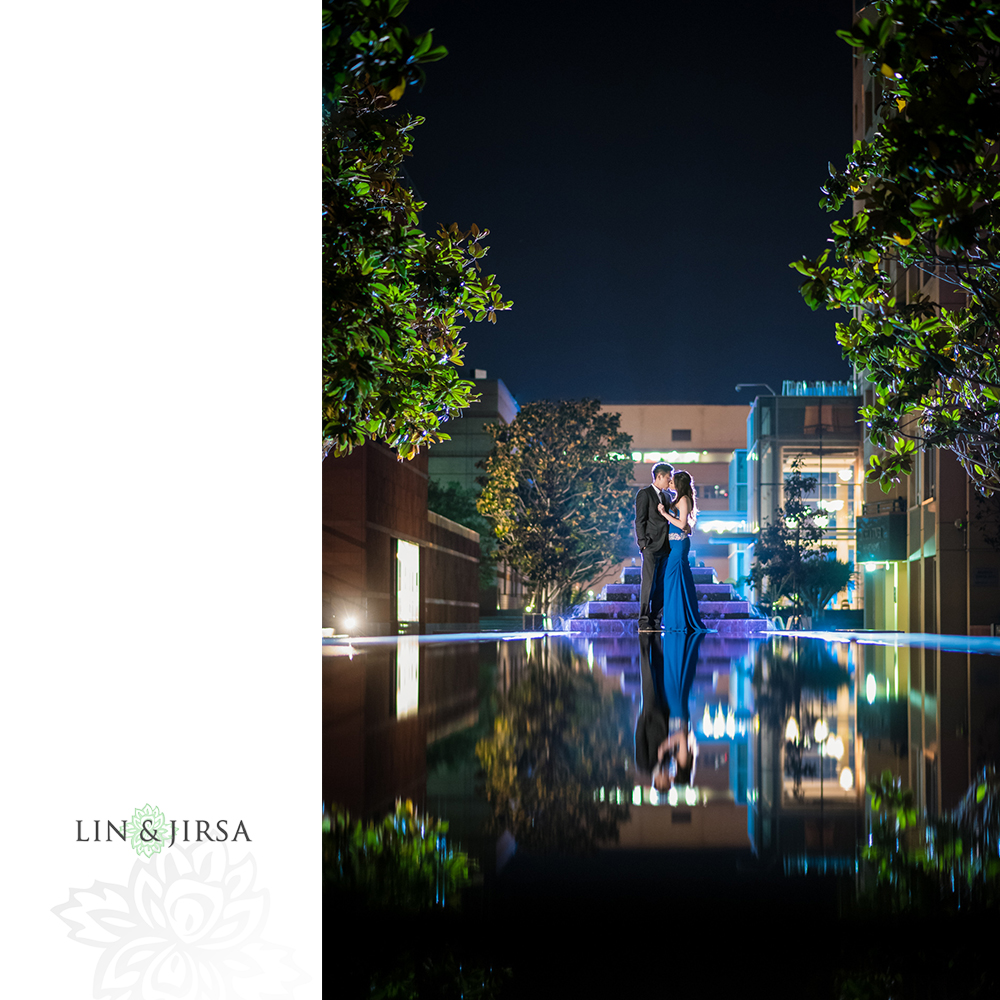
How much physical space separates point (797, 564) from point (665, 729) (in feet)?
134

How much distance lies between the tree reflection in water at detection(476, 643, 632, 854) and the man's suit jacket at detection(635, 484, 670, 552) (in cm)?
856

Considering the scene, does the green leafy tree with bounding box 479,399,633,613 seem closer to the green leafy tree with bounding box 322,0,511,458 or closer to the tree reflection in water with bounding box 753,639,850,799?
the tree reflection in water with bounding box 753,639,850,799

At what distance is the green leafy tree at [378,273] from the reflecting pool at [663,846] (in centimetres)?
201

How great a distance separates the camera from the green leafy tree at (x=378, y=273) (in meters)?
3.71

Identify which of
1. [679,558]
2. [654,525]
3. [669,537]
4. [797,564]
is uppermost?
[654,525]

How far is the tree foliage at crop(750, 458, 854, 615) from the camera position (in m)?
43.7

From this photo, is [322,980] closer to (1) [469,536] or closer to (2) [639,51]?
(2) [639,51]

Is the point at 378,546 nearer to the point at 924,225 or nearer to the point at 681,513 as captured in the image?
the point at 681,513

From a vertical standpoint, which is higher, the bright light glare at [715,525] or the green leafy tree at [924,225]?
the bright light glare at [715,525]

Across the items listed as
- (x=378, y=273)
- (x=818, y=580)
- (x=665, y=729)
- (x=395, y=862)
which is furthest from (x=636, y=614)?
(x=818, y=580)

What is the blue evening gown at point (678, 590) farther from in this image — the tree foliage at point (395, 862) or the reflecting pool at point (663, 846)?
the tree foliage at point (395, 862)

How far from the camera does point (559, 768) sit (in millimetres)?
3688

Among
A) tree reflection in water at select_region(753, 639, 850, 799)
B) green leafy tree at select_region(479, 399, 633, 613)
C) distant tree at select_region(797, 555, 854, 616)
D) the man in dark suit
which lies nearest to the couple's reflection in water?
tree reflection in water at select_region(753, 639, 850, 799)

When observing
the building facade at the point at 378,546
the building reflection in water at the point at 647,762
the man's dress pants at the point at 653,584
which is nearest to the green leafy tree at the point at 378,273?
the building reflection in water at the point at 647,762
